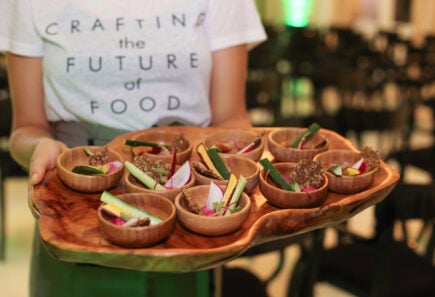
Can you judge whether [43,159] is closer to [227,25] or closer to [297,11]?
[227,25]

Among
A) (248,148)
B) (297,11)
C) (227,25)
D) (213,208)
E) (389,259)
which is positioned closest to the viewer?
(213,208)

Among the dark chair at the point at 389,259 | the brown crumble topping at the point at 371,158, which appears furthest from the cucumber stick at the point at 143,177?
the dark chair at the point at 389,259

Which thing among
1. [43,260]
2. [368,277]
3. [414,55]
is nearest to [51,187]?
[43,260]

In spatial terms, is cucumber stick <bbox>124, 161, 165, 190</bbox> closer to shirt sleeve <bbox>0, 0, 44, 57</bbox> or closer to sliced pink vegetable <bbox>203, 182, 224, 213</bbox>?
sliced pink vegetable <bbox>203, 182, 224, 213</bbox>

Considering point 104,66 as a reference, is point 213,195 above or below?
below

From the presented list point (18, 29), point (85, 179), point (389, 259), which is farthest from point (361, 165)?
point (389, 259)

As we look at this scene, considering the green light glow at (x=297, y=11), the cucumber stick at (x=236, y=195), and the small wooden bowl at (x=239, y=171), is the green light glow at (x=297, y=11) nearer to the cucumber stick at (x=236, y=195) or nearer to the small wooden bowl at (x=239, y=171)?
the small wooden bowl at (x=239, y=171)

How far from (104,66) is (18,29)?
175 millimetres

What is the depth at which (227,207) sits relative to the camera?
850mm

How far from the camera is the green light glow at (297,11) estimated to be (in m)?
9.70

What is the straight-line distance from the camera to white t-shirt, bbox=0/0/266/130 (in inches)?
44.8

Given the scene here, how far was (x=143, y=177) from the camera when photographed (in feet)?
2.96

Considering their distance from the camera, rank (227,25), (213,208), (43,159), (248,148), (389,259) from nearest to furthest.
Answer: (213,208) → (43,159) → (248,148) → (227,25) → (389,259)

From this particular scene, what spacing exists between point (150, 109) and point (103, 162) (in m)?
0.23
